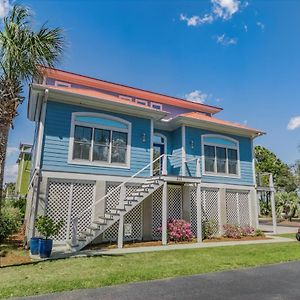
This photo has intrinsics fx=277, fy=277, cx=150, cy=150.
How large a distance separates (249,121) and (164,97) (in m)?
6.53

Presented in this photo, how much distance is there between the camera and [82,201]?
1247cm

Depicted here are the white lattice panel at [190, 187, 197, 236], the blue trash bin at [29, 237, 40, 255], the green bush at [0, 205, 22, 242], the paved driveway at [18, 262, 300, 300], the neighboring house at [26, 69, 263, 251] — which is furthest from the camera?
the white lattice panel at [190, 187, 197, 236]

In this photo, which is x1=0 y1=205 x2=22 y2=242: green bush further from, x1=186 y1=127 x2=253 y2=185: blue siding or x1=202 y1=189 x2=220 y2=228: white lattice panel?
x1=202 y1=189 x2=220 y2=228: white lattice panel

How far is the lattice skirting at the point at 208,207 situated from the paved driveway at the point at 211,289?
8.04m

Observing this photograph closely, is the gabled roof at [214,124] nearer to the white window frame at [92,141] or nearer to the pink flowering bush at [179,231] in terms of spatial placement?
the white window frame at [92,141]

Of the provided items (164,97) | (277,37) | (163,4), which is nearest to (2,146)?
(163,4)

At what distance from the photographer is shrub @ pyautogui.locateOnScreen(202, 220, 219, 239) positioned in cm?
1498

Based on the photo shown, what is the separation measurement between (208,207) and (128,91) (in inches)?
391

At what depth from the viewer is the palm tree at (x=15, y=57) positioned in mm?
8250

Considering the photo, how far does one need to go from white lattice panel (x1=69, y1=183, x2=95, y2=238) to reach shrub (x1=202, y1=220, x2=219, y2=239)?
20.8 feet

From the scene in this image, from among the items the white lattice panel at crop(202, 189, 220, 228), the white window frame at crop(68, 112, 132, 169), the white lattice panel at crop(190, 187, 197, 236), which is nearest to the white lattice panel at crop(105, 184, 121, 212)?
the white window frame at crop(68, 112, 132, 169)

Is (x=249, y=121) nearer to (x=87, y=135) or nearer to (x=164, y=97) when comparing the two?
Answer: (x=164, y=97)

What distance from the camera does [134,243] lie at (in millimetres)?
12727

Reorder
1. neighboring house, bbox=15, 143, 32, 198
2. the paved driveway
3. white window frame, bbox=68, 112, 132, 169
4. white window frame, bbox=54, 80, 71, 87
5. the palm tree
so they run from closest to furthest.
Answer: the paved driveway, the palm tree, white window frame, bbox=68, 112, 132, 169, white window frame, bbox=54, 80, 71, 87, neighboring house, bbox=15, 143, 32, 198
